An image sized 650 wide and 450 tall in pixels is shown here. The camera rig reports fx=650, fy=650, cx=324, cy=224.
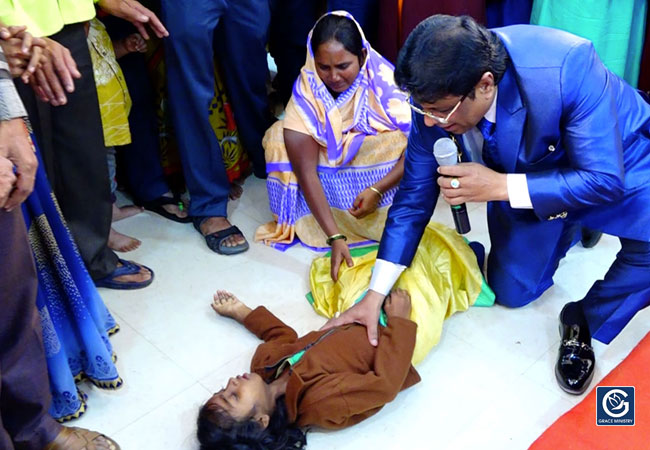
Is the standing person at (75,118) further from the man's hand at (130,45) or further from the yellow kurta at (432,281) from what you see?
the yellow kurta at (432,281)

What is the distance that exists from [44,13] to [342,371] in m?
1.16

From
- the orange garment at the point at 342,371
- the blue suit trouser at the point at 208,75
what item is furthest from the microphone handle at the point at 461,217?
the blue suit trouser at the point at 208,75

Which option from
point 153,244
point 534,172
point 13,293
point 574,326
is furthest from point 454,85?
point 153,244

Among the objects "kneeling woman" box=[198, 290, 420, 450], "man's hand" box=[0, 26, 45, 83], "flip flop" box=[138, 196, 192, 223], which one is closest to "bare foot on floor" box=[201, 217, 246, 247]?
"flip flop" box=[138, 196, 192, 223]

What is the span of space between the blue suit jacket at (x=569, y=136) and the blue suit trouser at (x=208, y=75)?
2.79 feet

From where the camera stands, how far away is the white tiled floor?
1638 millimetres

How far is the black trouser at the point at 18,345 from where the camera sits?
1262mm

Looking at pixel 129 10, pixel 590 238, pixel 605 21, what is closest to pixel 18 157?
pixel 129 10

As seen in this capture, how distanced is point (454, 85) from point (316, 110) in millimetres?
895

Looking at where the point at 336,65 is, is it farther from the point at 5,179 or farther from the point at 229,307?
the point at 5,179

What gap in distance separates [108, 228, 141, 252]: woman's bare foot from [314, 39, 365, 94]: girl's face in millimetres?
908

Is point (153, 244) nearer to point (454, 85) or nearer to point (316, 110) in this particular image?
point (316, 110)

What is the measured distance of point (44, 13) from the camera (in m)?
1.61

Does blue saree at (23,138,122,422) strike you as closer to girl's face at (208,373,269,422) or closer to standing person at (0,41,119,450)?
standing person at (0,41,119,450)
